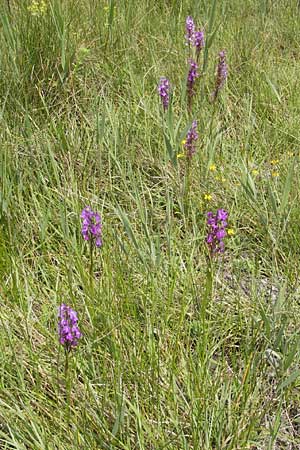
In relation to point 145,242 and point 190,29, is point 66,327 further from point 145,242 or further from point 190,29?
point 190,29

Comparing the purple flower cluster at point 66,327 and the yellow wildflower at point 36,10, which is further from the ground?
the yellow wildflower at point 36,10

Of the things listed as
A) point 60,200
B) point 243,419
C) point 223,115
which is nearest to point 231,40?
point 223,115

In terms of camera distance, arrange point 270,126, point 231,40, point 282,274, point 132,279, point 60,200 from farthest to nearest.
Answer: point 231,40
point 270,126
point 60,200
point 282,274
point 132,279

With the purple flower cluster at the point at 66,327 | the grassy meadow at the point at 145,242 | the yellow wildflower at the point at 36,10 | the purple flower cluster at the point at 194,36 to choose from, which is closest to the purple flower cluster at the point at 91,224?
the grassy meadow at the point at 145,242

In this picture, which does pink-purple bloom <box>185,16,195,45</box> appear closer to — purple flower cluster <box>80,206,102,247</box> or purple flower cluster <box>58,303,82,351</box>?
purple flower cluster <box>80,206,102,247</box>

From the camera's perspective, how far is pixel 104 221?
1711 mm

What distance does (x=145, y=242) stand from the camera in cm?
164

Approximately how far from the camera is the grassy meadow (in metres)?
1.19

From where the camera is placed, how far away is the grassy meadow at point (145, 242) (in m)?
1.19

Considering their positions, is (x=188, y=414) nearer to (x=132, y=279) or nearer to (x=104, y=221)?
(x=132, y=279)

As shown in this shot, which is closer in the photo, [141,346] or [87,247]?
[141,346]

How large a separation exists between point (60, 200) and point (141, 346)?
69 cm

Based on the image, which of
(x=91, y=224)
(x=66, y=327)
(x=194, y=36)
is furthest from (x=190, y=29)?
(x=66, y=327)

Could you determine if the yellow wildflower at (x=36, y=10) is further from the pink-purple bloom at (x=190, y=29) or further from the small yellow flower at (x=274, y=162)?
the small yellow flower at (x=274, y=162)
